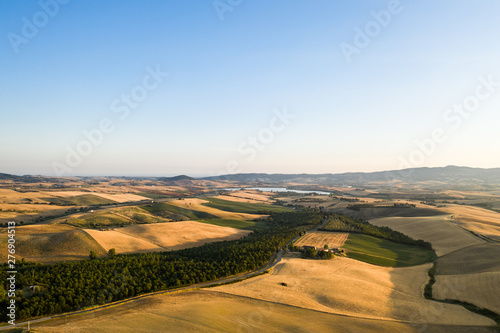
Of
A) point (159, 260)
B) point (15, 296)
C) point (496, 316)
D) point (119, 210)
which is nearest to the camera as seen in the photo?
point (15, 296)

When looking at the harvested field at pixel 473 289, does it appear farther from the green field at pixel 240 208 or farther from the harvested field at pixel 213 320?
the green field at pixel 240 208

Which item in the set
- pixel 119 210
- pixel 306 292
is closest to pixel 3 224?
pixel 119 210

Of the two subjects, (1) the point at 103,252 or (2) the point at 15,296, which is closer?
(2) the point at 15,296

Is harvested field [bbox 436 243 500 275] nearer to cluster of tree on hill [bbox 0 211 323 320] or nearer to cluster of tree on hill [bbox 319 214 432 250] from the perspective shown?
cluster of tree on hill [bbox 319 214 432 250]

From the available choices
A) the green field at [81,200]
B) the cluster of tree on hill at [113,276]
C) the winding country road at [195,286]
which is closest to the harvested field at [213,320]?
the winding country road at [195,286]

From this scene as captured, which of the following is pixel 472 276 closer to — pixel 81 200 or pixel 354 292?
pixel 354 292

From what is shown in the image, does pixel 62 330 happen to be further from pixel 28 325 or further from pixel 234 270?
pixel 234 270

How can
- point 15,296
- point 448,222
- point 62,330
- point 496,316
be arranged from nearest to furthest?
point 62,330 < point 15,296 < point 496,316 < point 448,222
